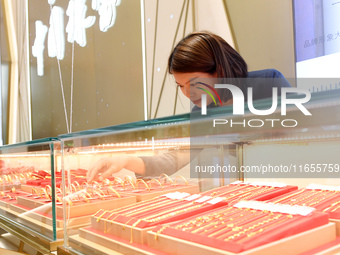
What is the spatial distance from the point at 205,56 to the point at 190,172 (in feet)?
2.02

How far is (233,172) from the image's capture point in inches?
40.6

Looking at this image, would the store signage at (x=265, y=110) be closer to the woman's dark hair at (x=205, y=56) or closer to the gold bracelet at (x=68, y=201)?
the gold bracelet at (x=68, y=201)

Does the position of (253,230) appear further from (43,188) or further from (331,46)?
(331,46)

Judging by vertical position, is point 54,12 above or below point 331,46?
above

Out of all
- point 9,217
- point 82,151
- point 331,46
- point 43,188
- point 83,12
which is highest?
point 83,12

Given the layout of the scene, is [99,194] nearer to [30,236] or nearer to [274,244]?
[30,236]

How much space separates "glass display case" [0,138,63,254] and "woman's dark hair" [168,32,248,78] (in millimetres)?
582

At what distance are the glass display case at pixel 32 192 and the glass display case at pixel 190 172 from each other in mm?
67

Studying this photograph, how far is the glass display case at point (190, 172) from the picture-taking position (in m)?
0.60

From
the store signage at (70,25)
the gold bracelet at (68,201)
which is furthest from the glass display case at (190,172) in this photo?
the store signage at (70,25)

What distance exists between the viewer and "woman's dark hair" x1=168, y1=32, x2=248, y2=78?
4.52 ft

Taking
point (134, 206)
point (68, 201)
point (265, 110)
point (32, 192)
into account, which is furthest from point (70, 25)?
point (265, 110)

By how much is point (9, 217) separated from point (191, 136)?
43.3 inches

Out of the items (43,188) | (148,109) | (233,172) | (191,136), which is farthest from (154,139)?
(148,109)
